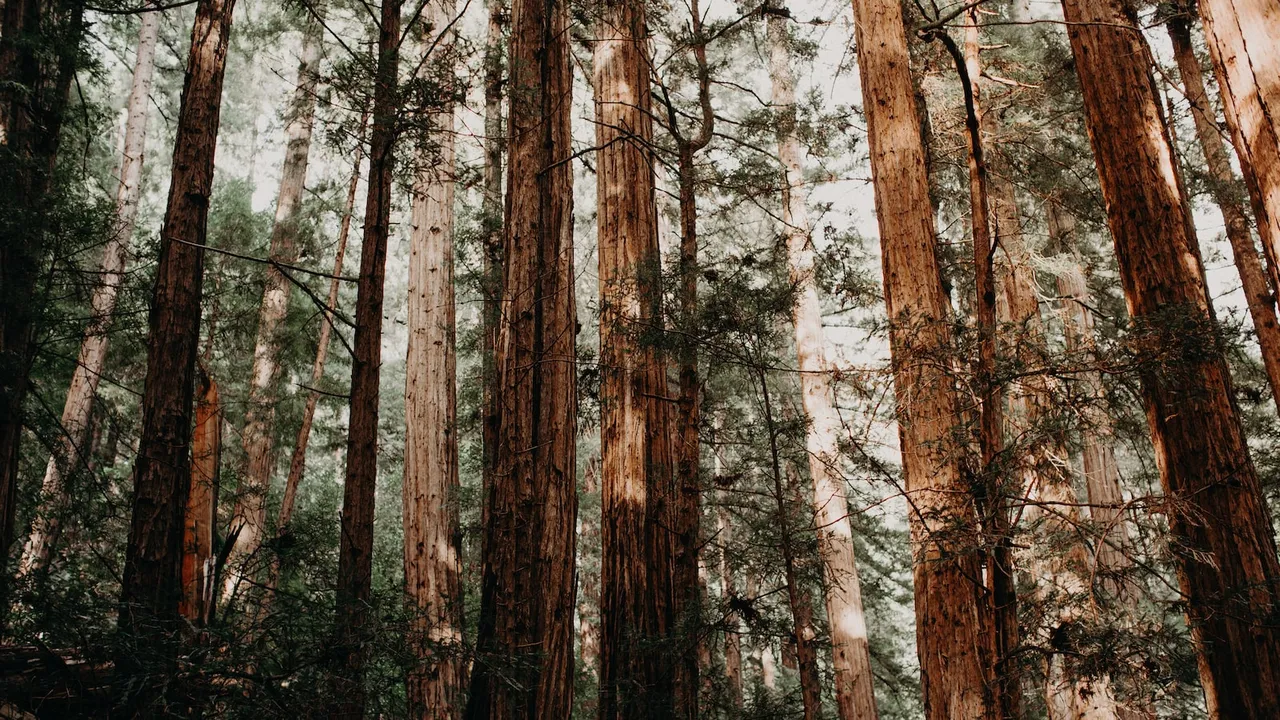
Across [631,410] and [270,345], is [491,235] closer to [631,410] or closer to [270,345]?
[631,410]

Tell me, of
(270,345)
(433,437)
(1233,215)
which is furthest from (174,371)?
(1233,215)

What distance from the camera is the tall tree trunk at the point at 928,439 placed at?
450cm

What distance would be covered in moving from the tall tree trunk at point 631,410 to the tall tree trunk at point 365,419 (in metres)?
1.51

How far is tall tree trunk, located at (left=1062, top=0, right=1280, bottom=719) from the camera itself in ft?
14.4

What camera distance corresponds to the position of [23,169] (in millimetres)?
6328

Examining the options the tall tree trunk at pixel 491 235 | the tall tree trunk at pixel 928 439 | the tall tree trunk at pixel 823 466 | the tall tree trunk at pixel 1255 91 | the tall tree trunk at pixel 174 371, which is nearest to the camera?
the tall tree trunk at pixel 1255 91

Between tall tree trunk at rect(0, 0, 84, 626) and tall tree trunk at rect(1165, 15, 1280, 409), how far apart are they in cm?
955

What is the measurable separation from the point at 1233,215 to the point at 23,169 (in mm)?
11558

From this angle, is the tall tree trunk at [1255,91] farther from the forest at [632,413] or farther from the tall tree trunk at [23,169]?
the tall tree trunk at [23,169]

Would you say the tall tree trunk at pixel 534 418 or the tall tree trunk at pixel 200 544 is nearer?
the tall tree trunk at pixel 534 418

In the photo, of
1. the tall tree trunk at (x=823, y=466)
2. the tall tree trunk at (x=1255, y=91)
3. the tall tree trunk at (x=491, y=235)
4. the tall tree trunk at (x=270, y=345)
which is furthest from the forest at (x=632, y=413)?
the tall tree trunk at (x=270, y=345)

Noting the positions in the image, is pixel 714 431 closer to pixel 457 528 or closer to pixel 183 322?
pixel 457 528

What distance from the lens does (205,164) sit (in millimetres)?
5184

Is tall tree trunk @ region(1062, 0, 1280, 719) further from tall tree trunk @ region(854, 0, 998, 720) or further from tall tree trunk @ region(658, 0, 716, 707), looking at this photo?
tall tree trunk @ region(658, 0, 716, 707)
